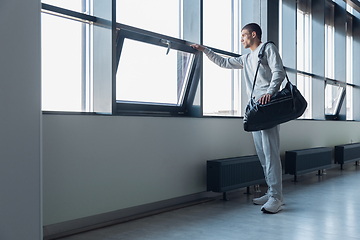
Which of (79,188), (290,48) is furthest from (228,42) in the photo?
→ (79,188)

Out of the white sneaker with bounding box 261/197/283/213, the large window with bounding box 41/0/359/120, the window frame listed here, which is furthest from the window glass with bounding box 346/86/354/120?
the white sneaker with bounding box 261/197/283/213

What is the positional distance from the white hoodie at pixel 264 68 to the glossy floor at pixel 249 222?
1.05m

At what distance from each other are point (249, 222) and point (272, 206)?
40cm

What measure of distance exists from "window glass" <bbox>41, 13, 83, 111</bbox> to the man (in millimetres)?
1154

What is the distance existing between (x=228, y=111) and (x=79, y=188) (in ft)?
8.19

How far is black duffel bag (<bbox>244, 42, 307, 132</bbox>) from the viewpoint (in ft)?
9.45

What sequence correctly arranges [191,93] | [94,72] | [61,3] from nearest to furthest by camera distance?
[61,3] → [94,72] → [191,93]

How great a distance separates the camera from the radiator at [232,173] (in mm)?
3453

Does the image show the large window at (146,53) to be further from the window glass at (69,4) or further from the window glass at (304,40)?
the window glass at (304,40)

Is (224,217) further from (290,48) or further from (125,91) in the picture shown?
(290,48)

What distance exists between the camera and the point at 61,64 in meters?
2.63

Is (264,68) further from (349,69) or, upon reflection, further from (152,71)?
(349,69)

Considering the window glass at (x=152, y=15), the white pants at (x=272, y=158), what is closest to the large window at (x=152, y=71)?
the window glass at (x=152, y=15)

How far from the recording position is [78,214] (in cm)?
247
